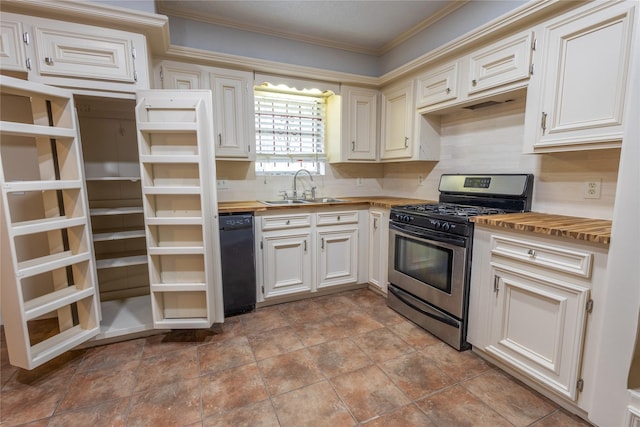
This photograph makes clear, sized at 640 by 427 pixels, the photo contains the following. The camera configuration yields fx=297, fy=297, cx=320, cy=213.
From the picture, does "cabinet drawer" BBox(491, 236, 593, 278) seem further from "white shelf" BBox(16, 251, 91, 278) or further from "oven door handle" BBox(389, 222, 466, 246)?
"white shelf" BBox(16, 251, 91, 278)

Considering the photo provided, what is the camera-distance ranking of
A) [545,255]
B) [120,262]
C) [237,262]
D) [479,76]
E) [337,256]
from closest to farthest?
[545,255]
[479,76]
[120,262]
[237,262]
[337,256]

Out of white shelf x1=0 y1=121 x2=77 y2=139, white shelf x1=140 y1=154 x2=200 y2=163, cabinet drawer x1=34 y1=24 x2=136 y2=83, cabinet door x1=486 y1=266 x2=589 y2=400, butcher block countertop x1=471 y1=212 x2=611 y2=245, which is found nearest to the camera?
butcher block countertop x1=471 y1=212 x2=611 y2=245

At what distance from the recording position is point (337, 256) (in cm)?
296

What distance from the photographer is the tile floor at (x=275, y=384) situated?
1.48 meters

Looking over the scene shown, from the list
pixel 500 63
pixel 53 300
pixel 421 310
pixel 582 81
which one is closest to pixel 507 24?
pixel 500 63

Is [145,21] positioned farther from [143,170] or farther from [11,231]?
[11,231]

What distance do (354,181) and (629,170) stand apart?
2.62 m

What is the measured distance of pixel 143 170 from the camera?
1.96m

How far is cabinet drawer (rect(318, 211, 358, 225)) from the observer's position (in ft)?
9.27

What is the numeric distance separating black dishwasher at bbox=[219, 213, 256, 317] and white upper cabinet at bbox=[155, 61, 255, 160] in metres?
0.69

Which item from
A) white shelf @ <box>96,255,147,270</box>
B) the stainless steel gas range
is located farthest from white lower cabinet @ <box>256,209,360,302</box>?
white shelf @ <box>96,255,147,270</box>

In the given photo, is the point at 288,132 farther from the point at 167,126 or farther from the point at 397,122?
the point at 167,126

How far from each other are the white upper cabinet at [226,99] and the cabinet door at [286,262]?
2.82ft

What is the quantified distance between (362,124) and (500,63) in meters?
1.48
